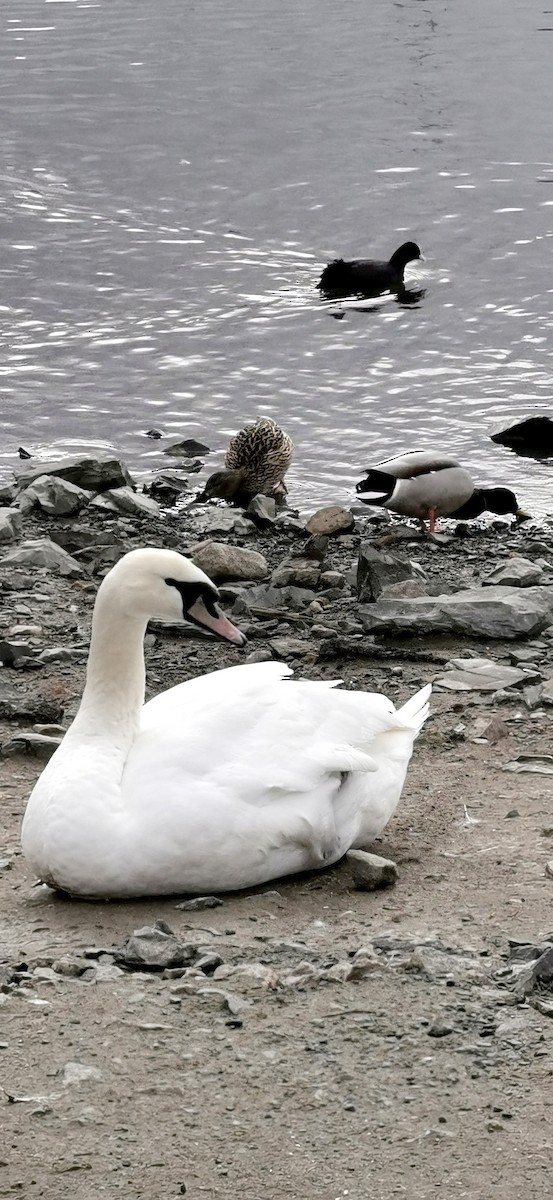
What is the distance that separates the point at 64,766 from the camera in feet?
16.4

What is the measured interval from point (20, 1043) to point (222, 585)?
4.64m

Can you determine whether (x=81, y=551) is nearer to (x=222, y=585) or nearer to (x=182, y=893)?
(x=222, y=585)

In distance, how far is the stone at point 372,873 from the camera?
490 centimetres

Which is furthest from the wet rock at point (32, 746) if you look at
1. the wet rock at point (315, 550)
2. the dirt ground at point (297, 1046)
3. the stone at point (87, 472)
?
the stone at point (87, 472)

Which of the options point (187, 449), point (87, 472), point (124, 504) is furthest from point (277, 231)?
point (124, 504)

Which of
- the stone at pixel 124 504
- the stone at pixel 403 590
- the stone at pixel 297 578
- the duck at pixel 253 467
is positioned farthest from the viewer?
the duck at pixel 253 467

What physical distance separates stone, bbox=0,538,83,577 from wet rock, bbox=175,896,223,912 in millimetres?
3784

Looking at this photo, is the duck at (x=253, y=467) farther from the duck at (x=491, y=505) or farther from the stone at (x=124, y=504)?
the duck at (x=491, y=505)

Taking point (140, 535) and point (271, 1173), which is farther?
point (140, 535)

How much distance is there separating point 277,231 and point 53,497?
9.73m

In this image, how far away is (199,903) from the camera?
15.7 ft

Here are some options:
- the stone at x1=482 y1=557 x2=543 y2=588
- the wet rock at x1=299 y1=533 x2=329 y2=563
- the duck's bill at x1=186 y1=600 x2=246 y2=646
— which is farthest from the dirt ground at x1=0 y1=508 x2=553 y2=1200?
the wet rock at x1=299 y1=533 x2=329 y2=563

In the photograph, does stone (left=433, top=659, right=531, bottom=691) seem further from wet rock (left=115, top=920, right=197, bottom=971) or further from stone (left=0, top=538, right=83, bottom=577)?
wet rock (left=115, top=920, right=197, bottom=971)

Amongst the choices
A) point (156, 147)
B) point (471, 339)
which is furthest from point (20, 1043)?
point (156, 147)
